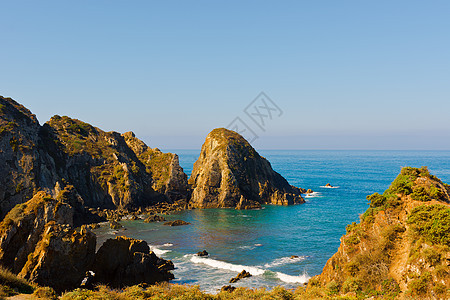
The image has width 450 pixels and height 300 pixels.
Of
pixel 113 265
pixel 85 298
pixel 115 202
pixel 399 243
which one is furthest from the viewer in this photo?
pixel 115 202

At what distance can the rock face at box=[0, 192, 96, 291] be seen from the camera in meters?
29.1

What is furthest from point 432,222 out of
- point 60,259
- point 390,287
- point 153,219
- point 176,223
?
point 153,219

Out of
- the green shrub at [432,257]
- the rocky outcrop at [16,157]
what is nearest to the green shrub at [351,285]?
the green shrub at [432,257]

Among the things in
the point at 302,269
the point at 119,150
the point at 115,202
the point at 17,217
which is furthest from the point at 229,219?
the point at 17,217

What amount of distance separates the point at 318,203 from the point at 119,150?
217 feet

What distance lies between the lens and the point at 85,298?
20.8 metres

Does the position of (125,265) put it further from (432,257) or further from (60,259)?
(432,257)

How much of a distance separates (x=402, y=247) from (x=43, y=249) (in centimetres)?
3141

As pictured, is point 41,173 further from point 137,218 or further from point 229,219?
point 229,219

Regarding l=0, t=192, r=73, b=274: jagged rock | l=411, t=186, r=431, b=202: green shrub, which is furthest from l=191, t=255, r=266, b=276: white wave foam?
l=411, t=186, r=431, b=202: green shrub

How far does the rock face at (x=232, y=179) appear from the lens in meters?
97.1

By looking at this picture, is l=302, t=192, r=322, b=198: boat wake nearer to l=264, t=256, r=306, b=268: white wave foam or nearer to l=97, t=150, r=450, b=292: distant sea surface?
l=97, t=150, r=450, b=292: distant sea surface

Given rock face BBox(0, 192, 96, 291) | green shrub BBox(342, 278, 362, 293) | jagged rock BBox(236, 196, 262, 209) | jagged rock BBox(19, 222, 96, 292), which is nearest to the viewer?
green shrub BBox(342, 278, 362, 293)

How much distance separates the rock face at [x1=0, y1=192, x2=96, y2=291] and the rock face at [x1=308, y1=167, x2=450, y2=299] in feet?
73.9
